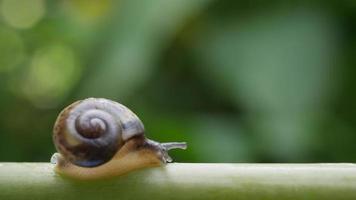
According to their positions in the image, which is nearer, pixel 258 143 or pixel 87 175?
pixel 87 175

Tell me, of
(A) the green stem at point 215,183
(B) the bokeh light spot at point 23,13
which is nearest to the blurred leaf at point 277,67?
(B) the bokeh light spot at point 23,13

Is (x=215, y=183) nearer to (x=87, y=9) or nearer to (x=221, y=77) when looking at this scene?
(x=221, y=77)

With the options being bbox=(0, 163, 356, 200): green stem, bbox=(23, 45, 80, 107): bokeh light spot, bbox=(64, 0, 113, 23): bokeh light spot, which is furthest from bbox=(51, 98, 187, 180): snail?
bbox=(23, 45, 80, 107): bokeh light spot

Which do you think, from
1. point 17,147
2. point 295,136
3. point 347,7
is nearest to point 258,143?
point 295,136

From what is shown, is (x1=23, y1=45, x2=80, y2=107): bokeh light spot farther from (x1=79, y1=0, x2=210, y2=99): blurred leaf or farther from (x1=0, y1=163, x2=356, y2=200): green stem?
(x1=0, y1=163, x2=356, y2=200): green stem

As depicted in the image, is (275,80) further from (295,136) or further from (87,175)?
(87,175)

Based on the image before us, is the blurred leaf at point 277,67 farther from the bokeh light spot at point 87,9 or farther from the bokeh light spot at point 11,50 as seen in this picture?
the bokeh light spot at point 11,50
